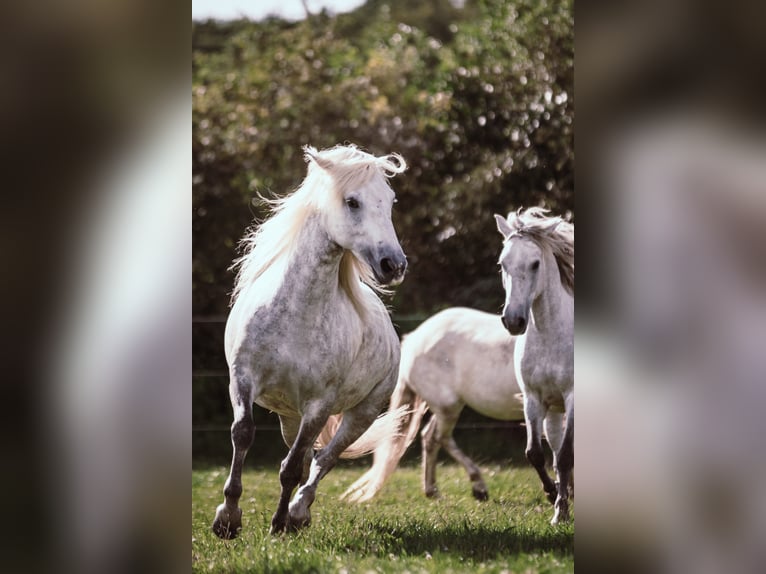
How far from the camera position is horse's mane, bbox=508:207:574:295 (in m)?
4.07

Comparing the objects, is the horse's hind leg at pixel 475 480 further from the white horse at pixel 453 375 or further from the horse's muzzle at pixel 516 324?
the horse's muzzle at pixel 516 324

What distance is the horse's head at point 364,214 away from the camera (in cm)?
314

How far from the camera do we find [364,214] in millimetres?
3234

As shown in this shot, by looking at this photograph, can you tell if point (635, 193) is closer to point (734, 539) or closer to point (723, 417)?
point (723, 417)

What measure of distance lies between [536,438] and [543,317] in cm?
62

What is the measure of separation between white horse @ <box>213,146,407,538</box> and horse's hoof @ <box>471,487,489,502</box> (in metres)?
1.55

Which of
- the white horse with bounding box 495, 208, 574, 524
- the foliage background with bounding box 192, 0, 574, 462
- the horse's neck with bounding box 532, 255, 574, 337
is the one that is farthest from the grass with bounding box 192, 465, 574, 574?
the foliage background with bounding box 192, 0, 574, 462

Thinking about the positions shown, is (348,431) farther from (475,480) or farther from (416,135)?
(416,135)

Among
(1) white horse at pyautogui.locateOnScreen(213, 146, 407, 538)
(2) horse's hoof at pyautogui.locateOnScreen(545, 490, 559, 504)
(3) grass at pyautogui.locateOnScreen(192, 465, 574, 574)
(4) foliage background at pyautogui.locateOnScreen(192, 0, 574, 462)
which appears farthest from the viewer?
(4) foliage background at pyautogui.locateOnScreen(192, 0, 574, 462)

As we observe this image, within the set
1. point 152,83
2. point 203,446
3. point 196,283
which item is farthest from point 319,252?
point 196,283

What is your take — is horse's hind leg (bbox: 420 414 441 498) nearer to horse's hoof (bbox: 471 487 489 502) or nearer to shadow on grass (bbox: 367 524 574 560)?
horse's hoof (bbox: 471 487 489 502)

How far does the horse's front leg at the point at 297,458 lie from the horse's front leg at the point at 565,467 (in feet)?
3.97

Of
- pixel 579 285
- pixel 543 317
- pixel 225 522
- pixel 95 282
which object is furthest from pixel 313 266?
pixel 579 285

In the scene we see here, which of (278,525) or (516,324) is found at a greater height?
(516,324)
